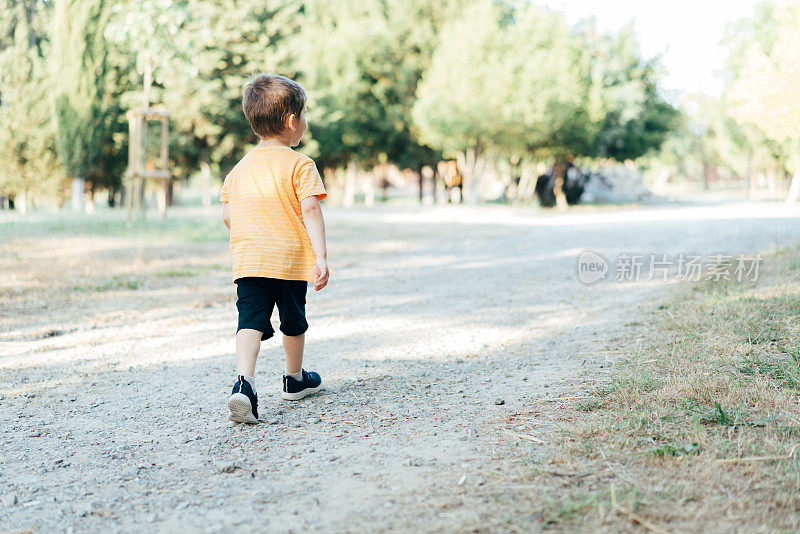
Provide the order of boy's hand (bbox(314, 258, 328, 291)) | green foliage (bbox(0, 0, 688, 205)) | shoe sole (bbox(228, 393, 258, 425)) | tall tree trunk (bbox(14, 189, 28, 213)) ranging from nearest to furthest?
shoe sole (bbox(228, 393, 258, 425)) < boy's hand (bbox(314, 258, 328, 291)) < green foliage (bbox(0, 0, 688, 205)) < tall tree trunk (bbox(14, 189, 28, 213))

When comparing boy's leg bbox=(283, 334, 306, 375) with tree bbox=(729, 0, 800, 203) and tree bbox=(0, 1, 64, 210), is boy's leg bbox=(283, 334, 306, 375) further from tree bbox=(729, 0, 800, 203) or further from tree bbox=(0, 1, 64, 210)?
tree bbox=(0, 1, 64, 210)

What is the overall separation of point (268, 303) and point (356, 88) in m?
27.7

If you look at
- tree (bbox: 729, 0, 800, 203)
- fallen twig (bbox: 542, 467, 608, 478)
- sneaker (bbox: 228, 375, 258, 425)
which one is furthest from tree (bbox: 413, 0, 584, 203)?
fallen twig (bbox: 542, 467, 608, 478)

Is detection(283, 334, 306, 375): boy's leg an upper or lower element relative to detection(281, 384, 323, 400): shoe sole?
upper

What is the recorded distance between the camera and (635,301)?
18.1 ft

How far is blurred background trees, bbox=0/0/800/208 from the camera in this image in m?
22.4

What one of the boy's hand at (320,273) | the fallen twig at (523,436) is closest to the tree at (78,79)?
the boy's hand at (320,273)

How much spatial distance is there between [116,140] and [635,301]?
23.0 metres

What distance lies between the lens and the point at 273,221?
124 inches

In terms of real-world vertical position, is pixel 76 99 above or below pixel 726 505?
above

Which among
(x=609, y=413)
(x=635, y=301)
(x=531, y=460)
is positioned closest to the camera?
(x=531, y=460)

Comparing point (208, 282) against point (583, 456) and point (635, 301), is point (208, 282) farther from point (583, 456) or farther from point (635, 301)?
point (583, 456)

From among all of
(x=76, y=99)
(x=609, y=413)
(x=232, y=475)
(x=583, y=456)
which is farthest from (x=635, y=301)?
(x=76, y=99)

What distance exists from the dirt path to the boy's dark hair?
1.36 metres
